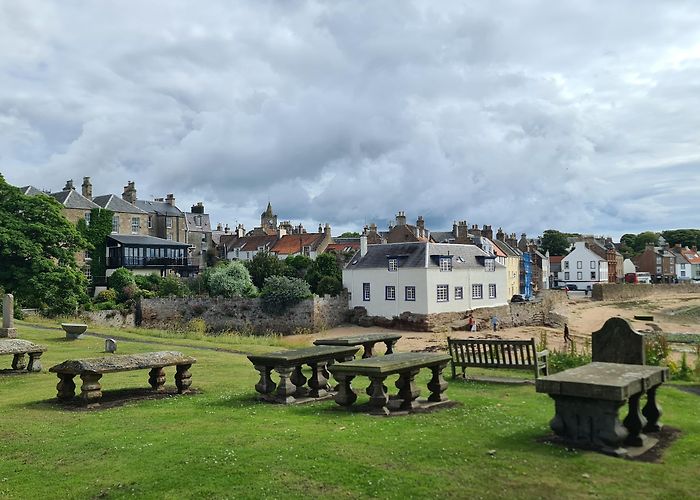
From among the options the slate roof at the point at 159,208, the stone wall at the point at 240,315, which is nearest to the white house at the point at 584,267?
the stone wall at the point at 240,315

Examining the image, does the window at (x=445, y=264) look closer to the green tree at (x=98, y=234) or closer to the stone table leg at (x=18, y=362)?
the green tree at (x=98, y=234)

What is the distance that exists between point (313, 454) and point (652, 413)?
5343 mm

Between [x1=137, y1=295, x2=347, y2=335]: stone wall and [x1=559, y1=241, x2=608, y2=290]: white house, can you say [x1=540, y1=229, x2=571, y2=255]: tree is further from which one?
[x1=137, y1=295, x2=347, y2=335]: stone wall

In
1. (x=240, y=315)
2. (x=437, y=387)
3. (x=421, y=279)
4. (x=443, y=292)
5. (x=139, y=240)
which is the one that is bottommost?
(x=240, y=315)

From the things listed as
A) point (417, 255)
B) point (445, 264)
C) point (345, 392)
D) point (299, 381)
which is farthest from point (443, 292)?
point (345, 392)

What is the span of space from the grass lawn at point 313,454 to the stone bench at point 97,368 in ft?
1.86

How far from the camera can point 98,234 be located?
200ft

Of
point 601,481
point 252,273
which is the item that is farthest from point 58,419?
point 252,273

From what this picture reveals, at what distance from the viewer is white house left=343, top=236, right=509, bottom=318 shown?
4762 centimetres

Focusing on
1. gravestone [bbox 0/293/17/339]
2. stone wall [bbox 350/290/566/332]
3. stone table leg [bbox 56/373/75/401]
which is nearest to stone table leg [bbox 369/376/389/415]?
stone table leg [bbox 56/373/75/401]

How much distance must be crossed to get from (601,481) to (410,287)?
41.2m

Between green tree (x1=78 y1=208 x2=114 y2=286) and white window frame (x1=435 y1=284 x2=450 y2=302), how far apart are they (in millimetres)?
34558

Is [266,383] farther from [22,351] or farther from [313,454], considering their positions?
[22,351]

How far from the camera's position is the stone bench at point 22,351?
660 inches
